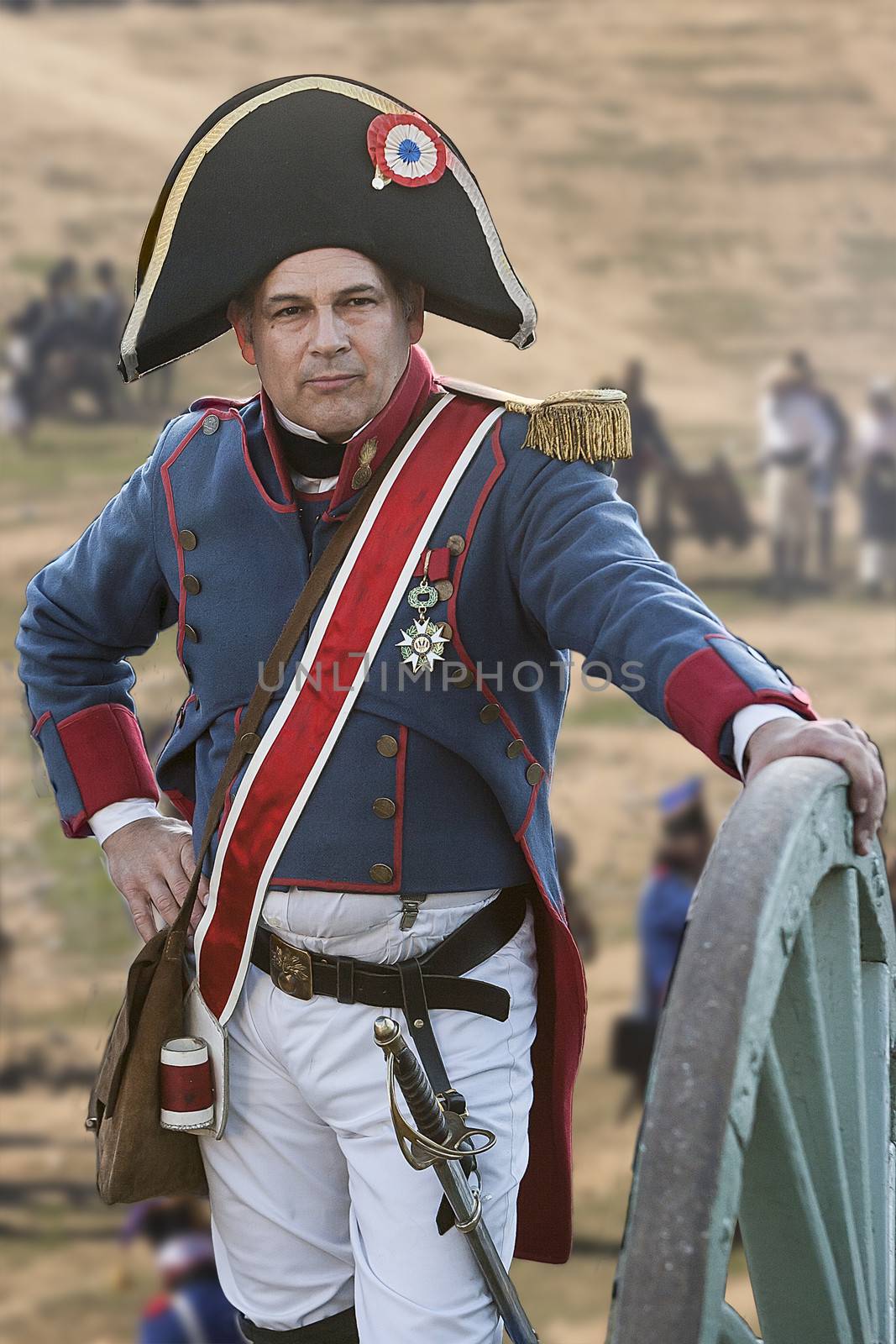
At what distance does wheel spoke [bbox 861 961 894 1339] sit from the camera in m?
1.75

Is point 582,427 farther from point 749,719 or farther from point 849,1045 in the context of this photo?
point 849,1045

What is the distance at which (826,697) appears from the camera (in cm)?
1175

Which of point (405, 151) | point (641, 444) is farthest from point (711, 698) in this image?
point (641, 444)

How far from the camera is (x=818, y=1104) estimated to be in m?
1.65

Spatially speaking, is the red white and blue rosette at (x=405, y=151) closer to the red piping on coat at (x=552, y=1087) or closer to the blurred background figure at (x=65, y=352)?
the red piping on coat at (x=552, y=1087)

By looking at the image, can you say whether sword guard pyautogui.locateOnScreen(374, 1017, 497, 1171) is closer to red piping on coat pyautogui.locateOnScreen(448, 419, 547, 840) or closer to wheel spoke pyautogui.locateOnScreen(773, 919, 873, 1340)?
red piping on coat pyautogui.locateOnScreen(448, 419, 547, 840)

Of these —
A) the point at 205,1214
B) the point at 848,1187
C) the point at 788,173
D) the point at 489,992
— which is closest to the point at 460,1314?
the point at 489,992

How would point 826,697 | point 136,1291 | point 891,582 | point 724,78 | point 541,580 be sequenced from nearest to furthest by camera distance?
Result: 1. point 541,580
2. point 136,1291
3. point 826,697
4. point 891,582
5. point 724,78

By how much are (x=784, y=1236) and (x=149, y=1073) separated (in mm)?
888

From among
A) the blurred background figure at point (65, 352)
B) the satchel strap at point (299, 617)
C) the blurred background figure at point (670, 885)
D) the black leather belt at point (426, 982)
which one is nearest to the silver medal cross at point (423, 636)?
the satchel strap at point (299, 617)

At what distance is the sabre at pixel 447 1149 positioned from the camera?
1.94m

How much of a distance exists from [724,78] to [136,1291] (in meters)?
12.4

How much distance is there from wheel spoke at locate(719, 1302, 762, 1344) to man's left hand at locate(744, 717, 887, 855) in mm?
431

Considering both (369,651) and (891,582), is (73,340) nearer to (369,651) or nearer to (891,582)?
(891,582)
